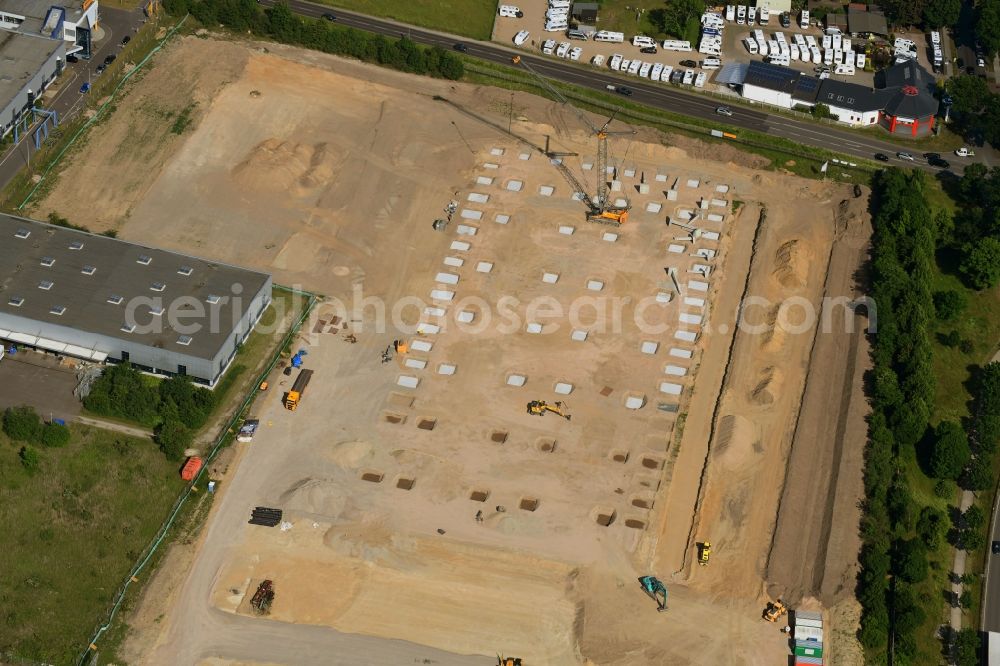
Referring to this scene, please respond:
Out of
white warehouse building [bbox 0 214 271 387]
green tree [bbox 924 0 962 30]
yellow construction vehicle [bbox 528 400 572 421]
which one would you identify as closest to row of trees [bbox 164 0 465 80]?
white warehouse building [bbox 0 214 271 387]

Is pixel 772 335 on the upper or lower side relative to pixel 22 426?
upper

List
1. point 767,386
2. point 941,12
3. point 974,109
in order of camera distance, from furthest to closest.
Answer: point 941,12
point 974,109
point 767,386

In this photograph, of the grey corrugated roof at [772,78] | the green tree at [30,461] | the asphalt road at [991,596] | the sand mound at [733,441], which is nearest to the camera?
the asphalt road at [991,596]

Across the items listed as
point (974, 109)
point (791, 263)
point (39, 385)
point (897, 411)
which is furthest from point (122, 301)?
point (974, 109)

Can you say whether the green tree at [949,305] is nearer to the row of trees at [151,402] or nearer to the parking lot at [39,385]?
the row of trees at [151,402]

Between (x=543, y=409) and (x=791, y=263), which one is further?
(x=791, y=263)

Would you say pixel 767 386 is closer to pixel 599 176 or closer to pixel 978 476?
pixel 978 476

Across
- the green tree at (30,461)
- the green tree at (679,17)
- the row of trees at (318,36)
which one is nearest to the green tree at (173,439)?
the green tree at (30,461)
